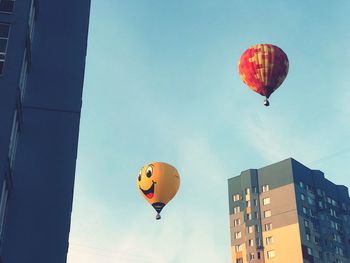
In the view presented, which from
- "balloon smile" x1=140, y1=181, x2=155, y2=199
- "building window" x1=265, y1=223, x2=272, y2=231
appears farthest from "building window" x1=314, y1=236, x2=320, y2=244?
"balloon smile" x1=140, y1=181, x2=155, y2=199

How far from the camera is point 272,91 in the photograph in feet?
130

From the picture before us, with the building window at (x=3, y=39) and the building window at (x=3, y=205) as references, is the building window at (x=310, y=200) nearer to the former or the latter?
the building window at (x=3, y=205)

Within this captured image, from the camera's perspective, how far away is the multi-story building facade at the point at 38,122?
939 inches

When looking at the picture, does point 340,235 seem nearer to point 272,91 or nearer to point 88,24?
point 272,91

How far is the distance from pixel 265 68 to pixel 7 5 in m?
20.1

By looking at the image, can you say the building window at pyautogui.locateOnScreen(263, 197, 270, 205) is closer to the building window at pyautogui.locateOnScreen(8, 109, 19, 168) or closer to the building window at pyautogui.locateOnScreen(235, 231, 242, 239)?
the building window at pyautogui.locateOnScreen(235, 231, 242, 239)

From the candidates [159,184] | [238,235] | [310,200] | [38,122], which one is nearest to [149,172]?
[159,184]

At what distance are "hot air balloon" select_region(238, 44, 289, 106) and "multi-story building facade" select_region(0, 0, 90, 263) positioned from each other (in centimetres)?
1382

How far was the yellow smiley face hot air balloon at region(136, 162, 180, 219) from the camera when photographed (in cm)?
3797

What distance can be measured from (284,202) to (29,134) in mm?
71331

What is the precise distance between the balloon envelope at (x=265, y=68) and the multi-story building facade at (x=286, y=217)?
177 feet

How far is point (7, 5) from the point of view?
2564 centimetres

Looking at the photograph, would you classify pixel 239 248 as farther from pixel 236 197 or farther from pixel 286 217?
pixel 286 217

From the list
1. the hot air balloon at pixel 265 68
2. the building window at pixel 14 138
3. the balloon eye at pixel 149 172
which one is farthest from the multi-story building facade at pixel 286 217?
the building window at pixel 14 138
